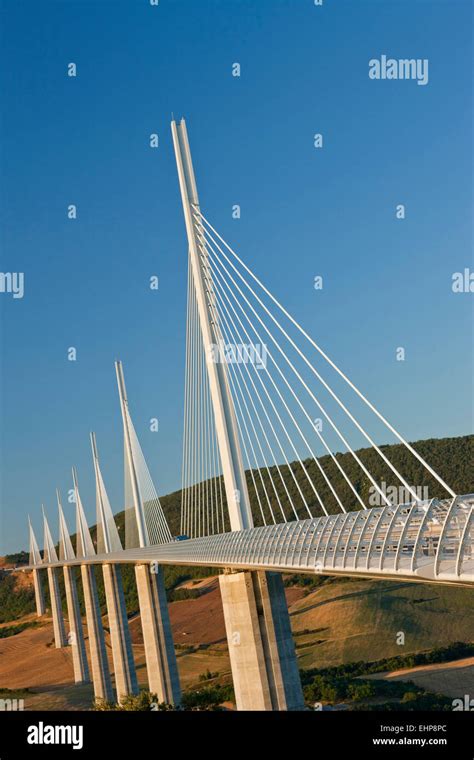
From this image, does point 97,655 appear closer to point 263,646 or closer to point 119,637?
point 119,637

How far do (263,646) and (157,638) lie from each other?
51.1 ft

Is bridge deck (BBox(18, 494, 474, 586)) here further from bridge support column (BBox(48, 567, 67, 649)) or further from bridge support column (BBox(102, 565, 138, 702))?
bridge support column (BBox(48, 567, 67, 649))

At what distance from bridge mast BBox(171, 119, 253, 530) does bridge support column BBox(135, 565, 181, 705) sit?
14.0 m

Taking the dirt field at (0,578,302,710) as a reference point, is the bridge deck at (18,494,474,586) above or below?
above

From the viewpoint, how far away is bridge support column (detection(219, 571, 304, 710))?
25.3 metres

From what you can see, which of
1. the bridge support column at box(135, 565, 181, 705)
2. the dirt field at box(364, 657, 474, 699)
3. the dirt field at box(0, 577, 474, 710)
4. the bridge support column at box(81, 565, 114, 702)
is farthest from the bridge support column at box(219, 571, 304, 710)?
the bridge support column at box(81, 565, 114, 702)

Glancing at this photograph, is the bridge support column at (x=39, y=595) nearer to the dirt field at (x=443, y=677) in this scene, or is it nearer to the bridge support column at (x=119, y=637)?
the bridge support column at (x=119, y=637)

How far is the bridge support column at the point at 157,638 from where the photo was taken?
3894 cm

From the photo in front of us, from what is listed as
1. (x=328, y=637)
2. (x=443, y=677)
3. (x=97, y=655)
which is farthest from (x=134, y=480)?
(x=443, y=677)

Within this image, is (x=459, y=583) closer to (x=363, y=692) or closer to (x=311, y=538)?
(x=311, y=538)

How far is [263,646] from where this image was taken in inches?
1011

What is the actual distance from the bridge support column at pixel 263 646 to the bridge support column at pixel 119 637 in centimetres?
2248
